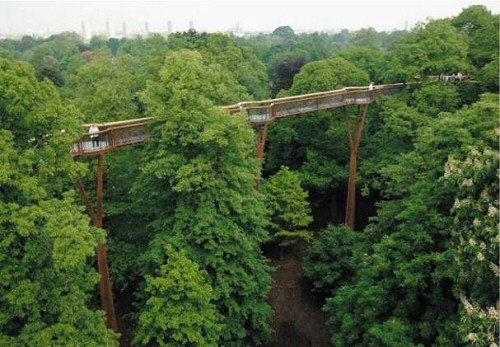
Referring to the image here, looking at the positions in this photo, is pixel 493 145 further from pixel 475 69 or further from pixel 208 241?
pixel 475 69

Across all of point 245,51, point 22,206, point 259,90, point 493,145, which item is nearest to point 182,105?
point 22,206

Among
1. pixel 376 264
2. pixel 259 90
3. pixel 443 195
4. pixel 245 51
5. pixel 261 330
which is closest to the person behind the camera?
pixel 443 195

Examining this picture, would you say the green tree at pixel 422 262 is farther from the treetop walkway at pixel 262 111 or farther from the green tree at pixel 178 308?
the treetop walkway at pixel 262 111

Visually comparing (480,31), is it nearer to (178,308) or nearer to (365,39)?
(178,308)

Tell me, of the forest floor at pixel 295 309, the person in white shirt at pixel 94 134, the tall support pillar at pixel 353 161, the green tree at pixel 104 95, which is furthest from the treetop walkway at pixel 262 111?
the forest floor at pixel 295 309

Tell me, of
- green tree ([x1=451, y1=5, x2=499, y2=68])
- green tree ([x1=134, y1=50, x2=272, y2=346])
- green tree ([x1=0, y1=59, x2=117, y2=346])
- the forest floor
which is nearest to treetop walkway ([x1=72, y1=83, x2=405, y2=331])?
green tree ([x1=134, y1=50, x2=272, y2=346])

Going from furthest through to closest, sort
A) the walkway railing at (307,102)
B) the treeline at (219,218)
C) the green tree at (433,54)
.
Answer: the green tree at (433,54) < the walkway railing at (307,102) < the treeline at (219,218)
